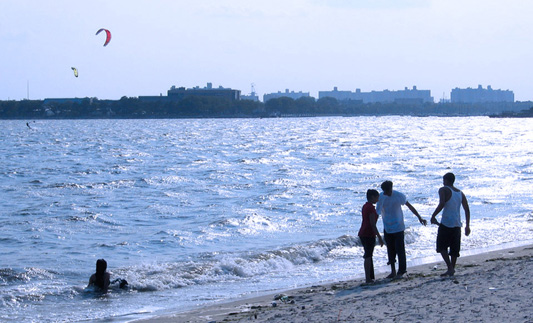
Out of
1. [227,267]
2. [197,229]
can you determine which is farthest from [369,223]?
[197,229]

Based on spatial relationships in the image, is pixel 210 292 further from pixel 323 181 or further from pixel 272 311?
pixel 323 181

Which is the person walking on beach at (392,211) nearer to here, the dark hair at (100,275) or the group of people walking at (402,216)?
the group of people walking at (402,216)

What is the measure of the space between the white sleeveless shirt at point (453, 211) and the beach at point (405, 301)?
0.74m

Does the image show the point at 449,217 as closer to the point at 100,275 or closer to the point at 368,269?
the point at 368,269

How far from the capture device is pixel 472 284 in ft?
33.1

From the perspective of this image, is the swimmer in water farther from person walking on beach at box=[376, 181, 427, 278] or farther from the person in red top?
person walking on beach at box=[376, 181, 427, 278]

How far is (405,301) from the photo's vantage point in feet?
30.2

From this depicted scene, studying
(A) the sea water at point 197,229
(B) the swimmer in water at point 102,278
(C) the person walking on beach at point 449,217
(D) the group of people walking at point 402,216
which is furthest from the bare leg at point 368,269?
(B) the swimmer in water at point 102,278

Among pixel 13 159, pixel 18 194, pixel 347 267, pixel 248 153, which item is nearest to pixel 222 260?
pixel 347 267

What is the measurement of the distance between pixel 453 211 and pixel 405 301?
96.0 inches

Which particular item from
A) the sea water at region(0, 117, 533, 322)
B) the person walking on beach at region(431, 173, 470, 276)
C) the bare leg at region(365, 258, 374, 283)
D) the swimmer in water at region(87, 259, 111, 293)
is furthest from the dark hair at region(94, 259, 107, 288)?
the person walking on beach at region(431, 173, 470, 276)

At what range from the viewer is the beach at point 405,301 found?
8.33m

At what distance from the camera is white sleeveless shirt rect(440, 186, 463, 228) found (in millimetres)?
11242

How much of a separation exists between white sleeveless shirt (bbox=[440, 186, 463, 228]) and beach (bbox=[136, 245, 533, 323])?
0.74 meters
